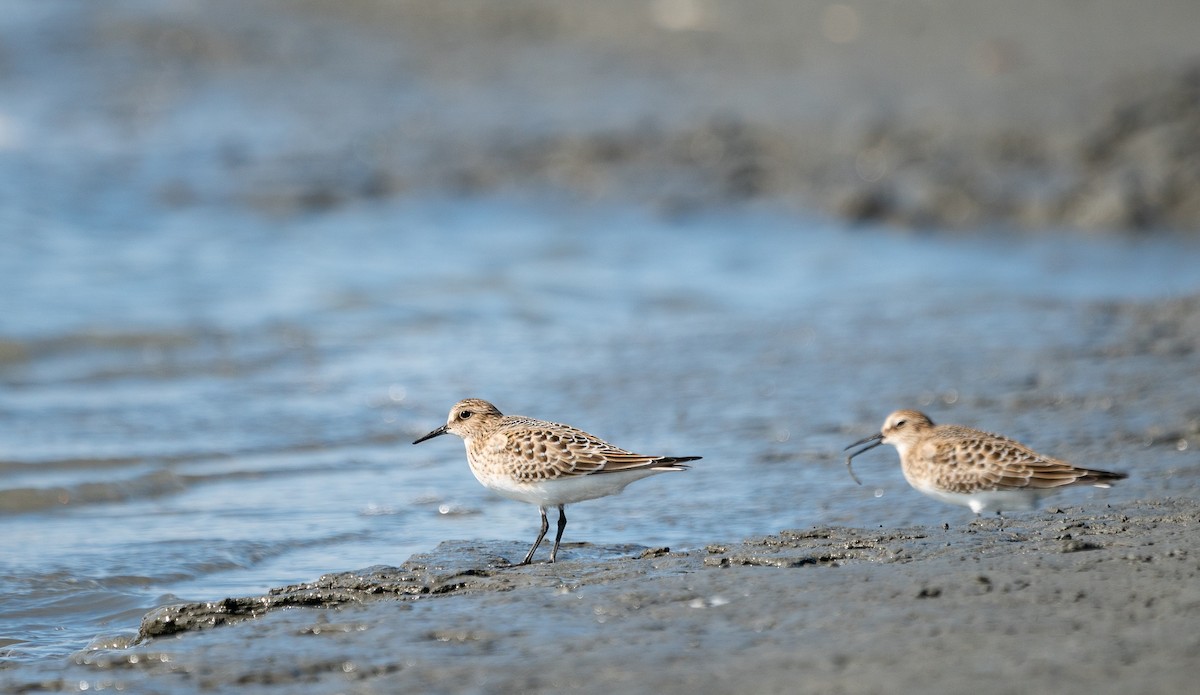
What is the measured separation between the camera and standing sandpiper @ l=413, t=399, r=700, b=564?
6.27 metres

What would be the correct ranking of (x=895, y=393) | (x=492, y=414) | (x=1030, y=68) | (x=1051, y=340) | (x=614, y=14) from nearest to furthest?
(x=492, y=414) < (x=895, y=393) < (x=1051, y=340) < (x=1030, y=68) < (x=614, y=14)

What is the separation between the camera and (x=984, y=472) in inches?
257

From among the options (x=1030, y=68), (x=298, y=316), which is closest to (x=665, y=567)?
(x=298, y=316)

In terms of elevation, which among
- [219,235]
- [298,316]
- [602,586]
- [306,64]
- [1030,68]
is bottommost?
[602,586]

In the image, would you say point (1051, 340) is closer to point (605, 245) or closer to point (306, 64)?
point (605, 245)

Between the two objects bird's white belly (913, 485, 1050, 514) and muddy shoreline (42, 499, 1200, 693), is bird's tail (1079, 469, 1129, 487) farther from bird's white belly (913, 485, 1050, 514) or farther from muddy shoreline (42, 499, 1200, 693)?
muddy shoreline (42, 499, 1200, 693)

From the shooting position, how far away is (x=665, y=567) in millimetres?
5574

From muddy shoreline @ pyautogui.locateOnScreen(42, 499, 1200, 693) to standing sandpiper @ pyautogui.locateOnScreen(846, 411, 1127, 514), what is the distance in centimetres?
53

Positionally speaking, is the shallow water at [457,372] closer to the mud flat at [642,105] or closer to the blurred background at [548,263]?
the blurred background at [548,263]

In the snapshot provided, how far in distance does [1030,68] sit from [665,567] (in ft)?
41.0

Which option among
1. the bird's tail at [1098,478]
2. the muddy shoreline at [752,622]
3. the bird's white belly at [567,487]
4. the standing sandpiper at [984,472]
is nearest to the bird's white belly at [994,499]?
the standing sandpiper at [984,472]

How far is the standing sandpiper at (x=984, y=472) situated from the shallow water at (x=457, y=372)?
34 centimetres

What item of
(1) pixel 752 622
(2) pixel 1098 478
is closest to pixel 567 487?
(1) pixel 752 622

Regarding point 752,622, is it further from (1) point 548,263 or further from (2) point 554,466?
(1) point 548,263
